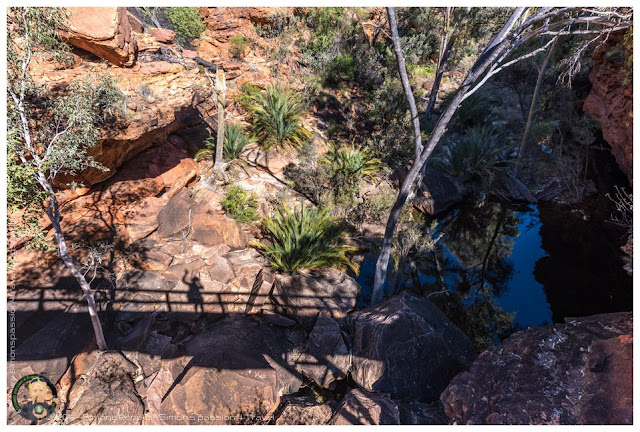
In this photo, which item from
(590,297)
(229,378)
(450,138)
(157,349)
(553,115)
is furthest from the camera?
(553,115)

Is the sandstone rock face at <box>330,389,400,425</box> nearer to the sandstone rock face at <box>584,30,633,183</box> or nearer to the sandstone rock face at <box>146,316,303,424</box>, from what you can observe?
the sandstone rock face at <box>146,316,303,424</box>

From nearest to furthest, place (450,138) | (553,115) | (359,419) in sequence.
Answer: (359,419), (450,138), (553,115)

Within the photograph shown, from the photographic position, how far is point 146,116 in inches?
193

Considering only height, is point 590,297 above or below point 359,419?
above

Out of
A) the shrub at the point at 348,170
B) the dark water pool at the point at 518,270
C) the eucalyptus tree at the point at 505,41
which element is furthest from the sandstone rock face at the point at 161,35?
the dark water pool at the point at 518,270

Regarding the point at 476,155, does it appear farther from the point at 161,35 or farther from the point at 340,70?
the point at 161,35

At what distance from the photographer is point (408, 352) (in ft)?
11.5

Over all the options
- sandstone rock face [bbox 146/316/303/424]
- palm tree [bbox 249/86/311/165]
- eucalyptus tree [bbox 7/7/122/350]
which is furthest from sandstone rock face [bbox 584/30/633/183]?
eucalyptus tree [bbox 7/7/122/350]

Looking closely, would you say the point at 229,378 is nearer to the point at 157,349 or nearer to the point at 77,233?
the point at 157,349

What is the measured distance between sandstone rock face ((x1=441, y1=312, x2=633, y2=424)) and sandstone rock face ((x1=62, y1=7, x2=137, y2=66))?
6437mm

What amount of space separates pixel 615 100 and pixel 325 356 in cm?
677

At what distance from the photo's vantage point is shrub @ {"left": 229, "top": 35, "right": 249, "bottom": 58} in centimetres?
966

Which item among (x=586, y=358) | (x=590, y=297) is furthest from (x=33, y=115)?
(x=590, y=297)

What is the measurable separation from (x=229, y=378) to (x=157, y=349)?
4.03ft
